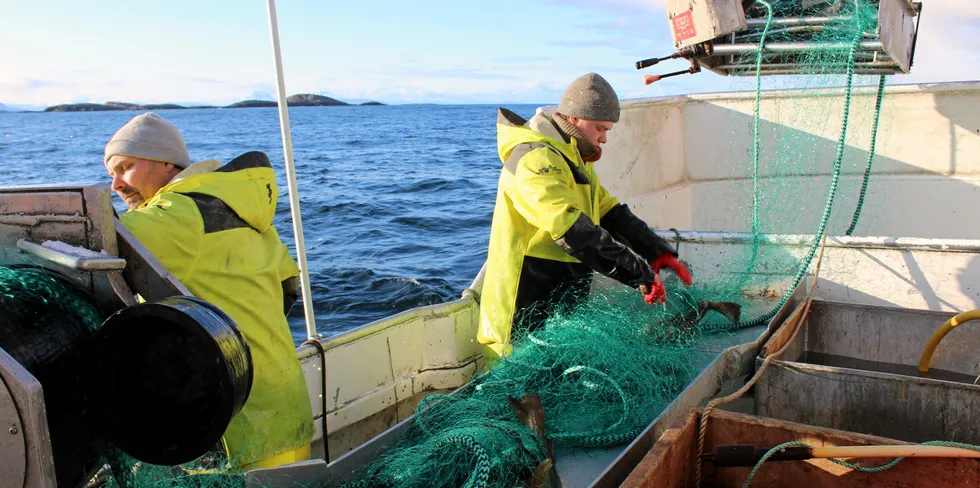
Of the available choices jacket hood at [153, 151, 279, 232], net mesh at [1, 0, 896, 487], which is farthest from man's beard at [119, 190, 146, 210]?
net mesh at [1, 0, 896, 487]

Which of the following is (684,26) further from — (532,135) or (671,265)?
(532,135)

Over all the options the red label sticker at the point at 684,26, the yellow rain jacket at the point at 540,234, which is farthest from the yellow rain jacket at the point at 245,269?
the red label sticker at the point at 684,26

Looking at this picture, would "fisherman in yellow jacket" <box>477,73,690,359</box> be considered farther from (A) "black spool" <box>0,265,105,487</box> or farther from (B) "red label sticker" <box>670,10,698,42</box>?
(A) "black spool" <box>0,265,105,487</box>

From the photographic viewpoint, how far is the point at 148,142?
2.68m

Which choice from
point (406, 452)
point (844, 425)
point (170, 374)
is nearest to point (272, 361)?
point (406, 452)

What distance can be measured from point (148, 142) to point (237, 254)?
51cm

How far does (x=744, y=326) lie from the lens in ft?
13.7

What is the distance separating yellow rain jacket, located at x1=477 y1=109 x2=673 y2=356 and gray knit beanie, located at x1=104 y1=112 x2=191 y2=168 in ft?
4.98

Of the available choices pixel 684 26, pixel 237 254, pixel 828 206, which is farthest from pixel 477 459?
pixel 684 26

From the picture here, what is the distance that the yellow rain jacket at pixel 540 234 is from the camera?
346cm

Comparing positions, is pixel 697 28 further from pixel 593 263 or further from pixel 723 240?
pixel 593 263

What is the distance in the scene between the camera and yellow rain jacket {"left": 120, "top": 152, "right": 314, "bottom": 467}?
8.04 feet

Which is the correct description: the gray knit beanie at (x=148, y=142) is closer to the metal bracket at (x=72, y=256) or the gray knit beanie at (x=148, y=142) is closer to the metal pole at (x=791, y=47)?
the metal bracket at (x=72, y=256)

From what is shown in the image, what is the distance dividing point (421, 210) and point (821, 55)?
13863 millimetres
